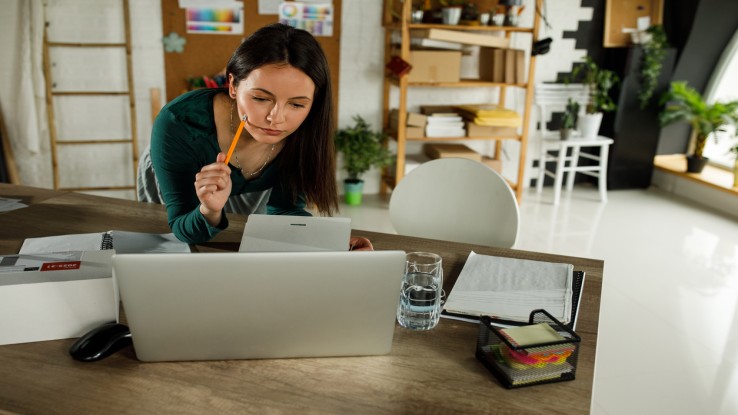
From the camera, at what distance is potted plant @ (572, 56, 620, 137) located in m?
4.99

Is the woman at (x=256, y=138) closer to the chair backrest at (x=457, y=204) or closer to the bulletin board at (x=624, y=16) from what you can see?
the chair backrest at (x=457, y=204)

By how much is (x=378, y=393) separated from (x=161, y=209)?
120 cm

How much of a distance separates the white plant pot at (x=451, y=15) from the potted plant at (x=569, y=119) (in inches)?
50.5

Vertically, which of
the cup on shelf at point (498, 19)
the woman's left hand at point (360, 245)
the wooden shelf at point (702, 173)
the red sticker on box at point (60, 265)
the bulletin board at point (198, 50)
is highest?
the cup on shelf at point (498, 19)

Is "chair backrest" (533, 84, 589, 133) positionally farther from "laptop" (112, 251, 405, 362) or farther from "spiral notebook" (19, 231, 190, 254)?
"laptop" (112, 251, 405, 362)

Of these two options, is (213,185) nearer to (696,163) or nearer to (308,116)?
(308,116)

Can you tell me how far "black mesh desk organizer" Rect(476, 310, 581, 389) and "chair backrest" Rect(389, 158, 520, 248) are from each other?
0.88 metres

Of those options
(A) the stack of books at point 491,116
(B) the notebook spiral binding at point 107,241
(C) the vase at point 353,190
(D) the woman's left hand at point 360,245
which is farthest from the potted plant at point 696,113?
(B) the notebook spiral binding at point 107,241

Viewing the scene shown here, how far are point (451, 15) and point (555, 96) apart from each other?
4.35ft

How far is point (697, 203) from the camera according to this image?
520cm

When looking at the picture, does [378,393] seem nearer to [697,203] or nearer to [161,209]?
[161,209]

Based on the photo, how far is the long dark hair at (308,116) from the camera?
1.58 meters

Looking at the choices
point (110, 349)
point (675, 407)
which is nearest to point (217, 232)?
point (110, 349)

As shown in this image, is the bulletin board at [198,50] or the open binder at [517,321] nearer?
the open binder at [517,321]
